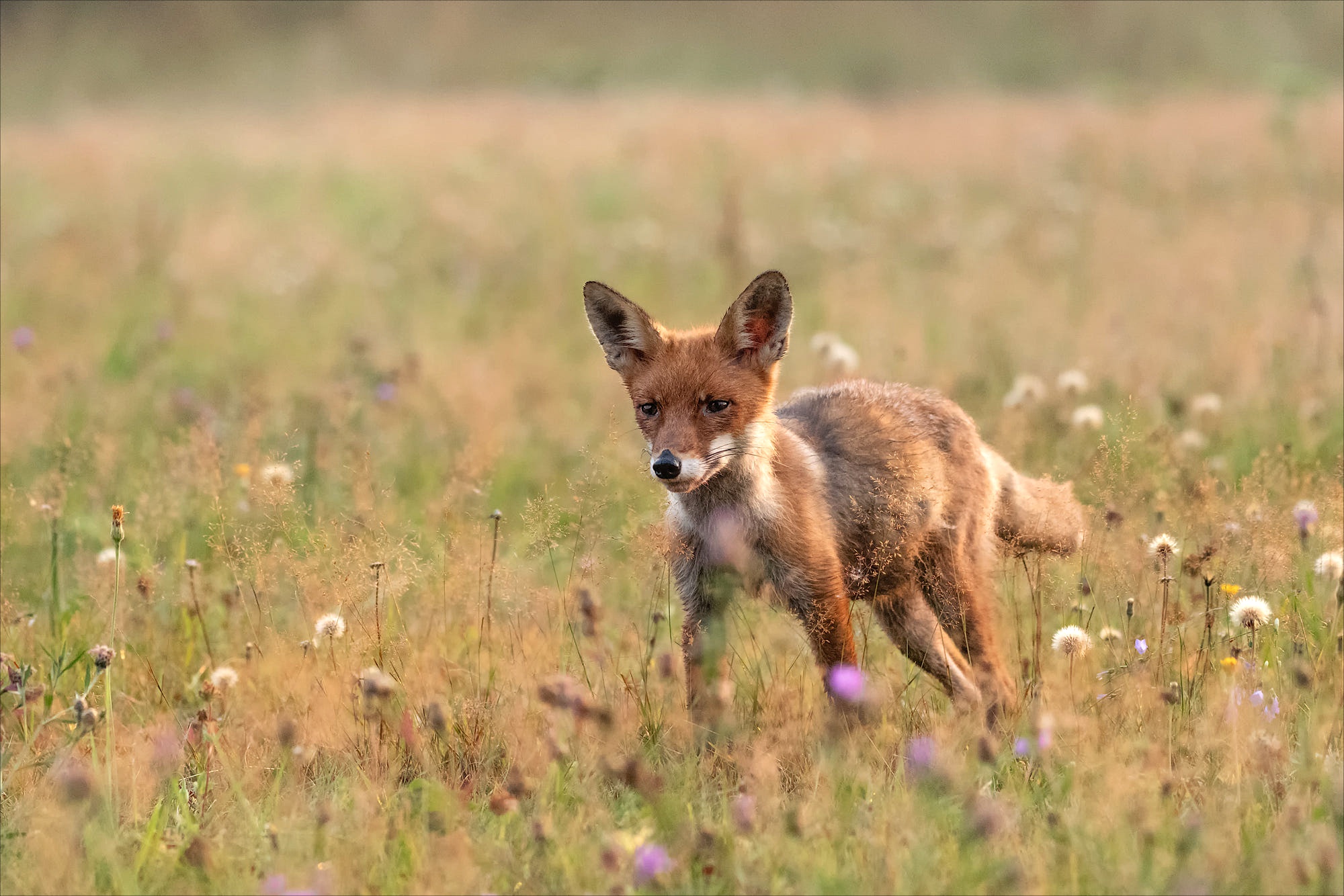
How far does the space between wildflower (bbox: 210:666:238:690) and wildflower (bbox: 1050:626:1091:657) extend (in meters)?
2.53

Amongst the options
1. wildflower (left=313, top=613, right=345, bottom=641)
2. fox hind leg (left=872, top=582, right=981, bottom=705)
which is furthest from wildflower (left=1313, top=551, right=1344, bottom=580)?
wildflower (left=313, top=613, right=345, bottom=641)

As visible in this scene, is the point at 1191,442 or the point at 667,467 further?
the point at 1191,442

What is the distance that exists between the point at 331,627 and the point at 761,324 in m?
1.70

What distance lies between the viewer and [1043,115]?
59.9ft

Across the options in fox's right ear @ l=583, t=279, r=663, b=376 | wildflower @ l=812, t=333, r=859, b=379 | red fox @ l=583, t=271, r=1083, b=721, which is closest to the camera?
red fox @ l=583, t=271, r=1083, b=721

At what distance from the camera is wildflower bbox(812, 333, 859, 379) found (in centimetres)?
686

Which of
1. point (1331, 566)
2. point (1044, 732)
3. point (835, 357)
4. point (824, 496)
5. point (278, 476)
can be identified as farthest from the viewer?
point (835, 357)

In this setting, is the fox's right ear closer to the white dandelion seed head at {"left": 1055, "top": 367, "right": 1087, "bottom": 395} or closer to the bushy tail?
the bushy tail

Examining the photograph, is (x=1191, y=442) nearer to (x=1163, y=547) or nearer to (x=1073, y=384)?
(x=1073, y=384)

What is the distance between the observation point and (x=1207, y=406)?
21.1 ft

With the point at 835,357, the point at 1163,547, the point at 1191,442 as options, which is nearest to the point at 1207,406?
the point at 1191,442

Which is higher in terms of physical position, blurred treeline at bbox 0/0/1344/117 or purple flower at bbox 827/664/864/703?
blurred treeline at bbox 0/0/1344/117

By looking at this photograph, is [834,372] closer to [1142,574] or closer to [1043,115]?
[1142,574]

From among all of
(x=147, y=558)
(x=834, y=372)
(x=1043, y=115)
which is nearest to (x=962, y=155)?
(x=1043, y=115)
